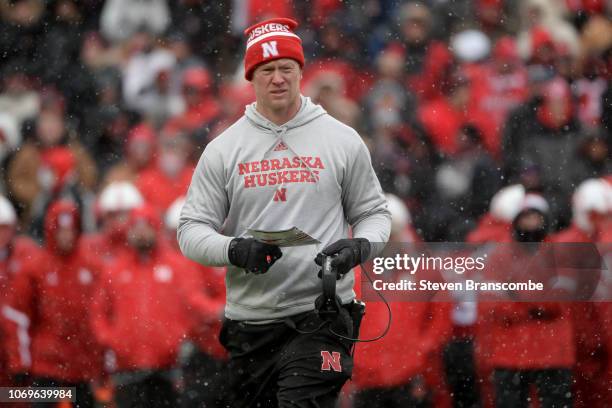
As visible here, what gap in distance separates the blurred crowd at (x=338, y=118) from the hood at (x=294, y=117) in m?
2.01

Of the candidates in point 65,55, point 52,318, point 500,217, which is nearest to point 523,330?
point 500,217

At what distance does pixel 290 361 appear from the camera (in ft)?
11.4

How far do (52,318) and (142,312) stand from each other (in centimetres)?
45

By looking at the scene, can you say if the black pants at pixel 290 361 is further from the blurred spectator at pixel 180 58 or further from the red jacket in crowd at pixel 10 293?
the blurred spectator at pixel 180 58

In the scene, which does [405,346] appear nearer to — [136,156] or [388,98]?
[388,98]

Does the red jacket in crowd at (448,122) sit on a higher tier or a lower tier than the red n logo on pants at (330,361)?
higher

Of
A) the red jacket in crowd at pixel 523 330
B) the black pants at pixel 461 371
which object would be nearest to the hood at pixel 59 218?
the black pants at pixel 461 371

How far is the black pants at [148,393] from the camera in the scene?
556 cm

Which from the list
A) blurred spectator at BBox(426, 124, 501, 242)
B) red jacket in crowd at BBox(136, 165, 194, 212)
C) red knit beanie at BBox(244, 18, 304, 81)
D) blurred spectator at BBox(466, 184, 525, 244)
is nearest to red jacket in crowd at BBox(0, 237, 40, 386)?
red jacket in crowd at BBox(136, 165, 194, 212)

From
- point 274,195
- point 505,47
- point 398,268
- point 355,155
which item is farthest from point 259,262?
point 505,47

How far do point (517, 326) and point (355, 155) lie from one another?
7.10ft

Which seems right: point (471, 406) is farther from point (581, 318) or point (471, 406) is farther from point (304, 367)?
point (304, 367)

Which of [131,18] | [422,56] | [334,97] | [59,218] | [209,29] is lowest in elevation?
[59,218]

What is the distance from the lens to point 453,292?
5516 millimetres
